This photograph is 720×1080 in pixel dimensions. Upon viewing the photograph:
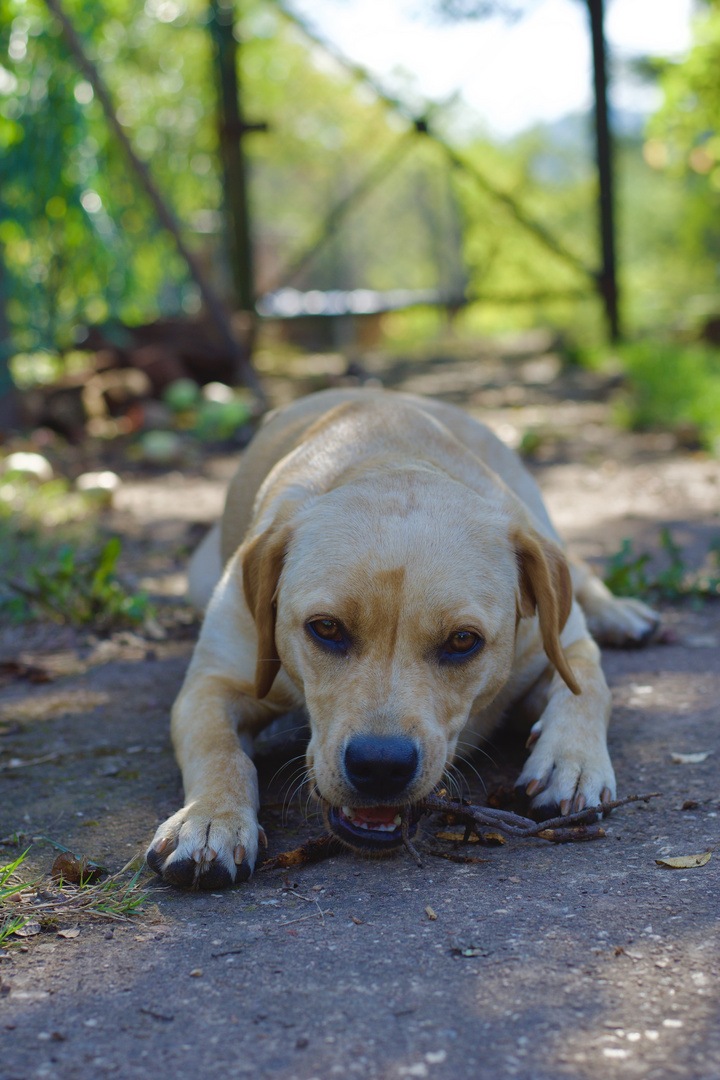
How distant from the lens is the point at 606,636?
13.0 feet

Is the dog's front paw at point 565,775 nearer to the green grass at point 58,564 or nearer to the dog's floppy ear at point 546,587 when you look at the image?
the dog's floppy ear at point 546,587

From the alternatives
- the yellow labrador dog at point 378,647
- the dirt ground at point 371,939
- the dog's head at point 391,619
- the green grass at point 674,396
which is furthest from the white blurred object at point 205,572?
the green grass at point 674,396

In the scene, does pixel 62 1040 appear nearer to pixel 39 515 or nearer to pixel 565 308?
pixel 39 515

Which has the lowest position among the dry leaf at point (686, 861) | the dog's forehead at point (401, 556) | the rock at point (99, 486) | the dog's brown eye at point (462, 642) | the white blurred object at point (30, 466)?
the dry leaf at point (686, 861)

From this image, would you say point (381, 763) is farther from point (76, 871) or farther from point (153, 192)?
point (153, 192)

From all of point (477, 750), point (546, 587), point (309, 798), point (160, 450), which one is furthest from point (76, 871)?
point (160, 450)

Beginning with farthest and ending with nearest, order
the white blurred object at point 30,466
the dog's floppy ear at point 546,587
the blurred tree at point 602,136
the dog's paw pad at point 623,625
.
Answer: the blurred tree at point 602,136 < the white blurred object at point 30,466 < the dog's paw pad at point 623,625 < the dog's floppy ear at point 546,587

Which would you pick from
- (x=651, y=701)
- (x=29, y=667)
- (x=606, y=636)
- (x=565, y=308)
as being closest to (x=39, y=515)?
(x=29, y=667)

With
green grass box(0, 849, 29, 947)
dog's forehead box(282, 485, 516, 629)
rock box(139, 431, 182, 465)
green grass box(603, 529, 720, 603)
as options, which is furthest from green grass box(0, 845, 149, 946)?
rock box(139, 431, 182, 465)

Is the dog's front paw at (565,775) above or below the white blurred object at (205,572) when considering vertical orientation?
below

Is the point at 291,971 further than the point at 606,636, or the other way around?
the point at 606,636

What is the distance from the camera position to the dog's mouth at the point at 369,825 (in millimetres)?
2410

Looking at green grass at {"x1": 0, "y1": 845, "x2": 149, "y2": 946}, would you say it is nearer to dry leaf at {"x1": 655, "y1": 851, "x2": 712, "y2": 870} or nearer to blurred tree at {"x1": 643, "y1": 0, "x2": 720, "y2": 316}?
dry leaf at {"x1": 655, "y1": 851, "x2": 712, "y2": 870}

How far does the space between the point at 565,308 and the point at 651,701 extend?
2079cm
